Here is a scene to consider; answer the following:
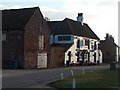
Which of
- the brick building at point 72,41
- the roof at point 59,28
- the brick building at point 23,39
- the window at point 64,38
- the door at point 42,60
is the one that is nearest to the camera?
the brick building at point 23,39

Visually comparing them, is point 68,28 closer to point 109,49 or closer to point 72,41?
point 72,41

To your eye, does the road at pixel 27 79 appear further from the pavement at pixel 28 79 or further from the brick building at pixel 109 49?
the brick building at pixel 109 49

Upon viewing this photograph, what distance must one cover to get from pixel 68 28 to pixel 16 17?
19.3 metres

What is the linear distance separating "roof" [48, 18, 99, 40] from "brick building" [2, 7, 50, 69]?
48.9ft

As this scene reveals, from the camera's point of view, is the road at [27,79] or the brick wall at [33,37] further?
the brick wall at [33,37]

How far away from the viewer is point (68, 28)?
76.6m

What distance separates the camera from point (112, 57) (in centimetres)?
10569

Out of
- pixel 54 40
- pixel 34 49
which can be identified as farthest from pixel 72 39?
pixel 34 49

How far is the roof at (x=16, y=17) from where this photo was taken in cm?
5716

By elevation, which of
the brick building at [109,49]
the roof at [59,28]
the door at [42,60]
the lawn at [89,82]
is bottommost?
the lawn at [89,82]

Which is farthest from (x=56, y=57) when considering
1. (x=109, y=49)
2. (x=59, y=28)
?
(x=109, y=49)

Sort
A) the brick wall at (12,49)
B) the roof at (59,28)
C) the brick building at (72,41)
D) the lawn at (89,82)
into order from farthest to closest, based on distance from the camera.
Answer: the roof at (59,28) < the brick building at (72,41) < the brick wall at (12,49) < the lawn at (89,82)

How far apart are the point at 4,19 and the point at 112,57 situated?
52266 millimetres

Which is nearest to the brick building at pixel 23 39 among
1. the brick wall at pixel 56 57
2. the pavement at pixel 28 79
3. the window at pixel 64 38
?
the brick wall at pixel 56 57
